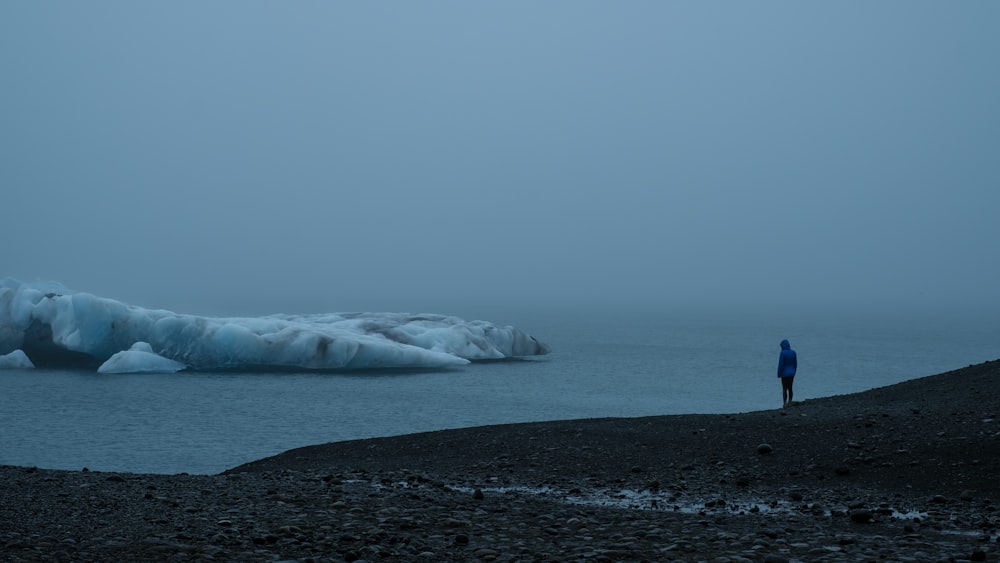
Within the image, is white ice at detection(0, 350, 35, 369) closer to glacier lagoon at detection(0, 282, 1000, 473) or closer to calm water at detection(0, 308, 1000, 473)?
glacier lagoon at detection(0, 282, 1000, 473)

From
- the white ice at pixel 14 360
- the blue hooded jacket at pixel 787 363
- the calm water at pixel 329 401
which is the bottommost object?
the calm water at pixel 329 401

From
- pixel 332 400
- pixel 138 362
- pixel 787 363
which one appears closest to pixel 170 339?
pixel 138 362

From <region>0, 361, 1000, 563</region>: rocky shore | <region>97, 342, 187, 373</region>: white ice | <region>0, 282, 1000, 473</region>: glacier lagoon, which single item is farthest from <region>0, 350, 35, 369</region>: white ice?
<region>0, 361, 1000, 563</region>: rocky shore

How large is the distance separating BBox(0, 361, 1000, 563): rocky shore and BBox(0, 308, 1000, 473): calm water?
30.5ft

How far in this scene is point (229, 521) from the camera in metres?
8.37

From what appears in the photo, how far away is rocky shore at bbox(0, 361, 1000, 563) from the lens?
739 centimetres

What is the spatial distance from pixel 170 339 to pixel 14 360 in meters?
8.86

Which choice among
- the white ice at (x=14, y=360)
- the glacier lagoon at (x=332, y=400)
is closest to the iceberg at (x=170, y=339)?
the glacier lagoon at (x=332, y=400)

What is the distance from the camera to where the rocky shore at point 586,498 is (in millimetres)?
7387

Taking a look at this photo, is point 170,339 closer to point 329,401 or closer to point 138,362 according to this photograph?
point 138,362

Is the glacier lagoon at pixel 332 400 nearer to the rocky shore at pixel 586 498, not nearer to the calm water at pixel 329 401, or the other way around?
the calm water at pixel 329 401

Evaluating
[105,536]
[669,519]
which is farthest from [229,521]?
[669,519]

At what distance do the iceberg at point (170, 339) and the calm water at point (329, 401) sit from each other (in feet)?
3.56

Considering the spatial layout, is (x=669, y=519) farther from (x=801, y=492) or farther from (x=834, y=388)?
(x=834, y=388)
